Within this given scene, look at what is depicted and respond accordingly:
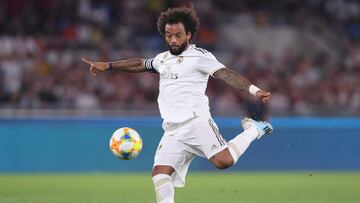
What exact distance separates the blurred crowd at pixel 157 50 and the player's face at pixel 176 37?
8.64 meters

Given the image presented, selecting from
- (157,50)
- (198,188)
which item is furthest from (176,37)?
(157,50)

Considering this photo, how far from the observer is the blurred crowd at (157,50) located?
18.5m

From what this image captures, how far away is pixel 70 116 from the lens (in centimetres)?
1730

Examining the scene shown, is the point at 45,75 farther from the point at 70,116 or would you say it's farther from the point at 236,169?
the point at 236,169

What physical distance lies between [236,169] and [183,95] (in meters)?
8.61

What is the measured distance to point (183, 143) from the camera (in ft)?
29.4

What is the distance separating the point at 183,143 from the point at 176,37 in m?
1.05

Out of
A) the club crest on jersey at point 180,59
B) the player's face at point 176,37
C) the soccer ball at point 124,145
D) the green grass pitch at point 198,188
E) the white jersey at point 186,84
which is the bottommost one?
the green grass pitch at point 198,188

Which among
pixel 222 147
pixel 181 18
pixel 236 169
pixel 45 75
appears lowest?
pixel 236 169

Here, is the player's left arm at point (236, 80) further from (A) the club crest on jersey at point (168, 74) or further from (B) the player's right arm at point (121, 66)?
(B) the player's right arm at point (121, 66)

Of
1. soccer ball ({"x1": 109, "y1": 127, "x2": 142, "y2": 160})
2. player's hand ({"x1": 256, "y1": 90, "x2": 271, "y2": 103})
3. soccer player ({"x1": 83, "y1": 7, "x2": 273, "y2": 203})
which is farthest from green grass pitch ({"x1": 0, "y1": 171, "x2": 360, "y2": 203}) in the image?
player's hand ({"x1": 256, "y1": 90, "x2": 271, "y2": 103})

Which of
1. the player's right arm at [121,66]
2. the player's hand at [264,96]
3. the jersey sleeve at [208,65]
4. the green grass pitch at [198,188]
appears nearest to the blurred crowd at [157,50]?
the green grass pitch at [198,188]

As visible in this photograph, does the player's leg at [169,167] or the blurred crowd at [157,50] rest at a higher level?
the player's leg at [169,167]

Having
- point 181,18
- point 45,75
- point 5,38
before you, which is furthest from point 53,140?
point 181,18
